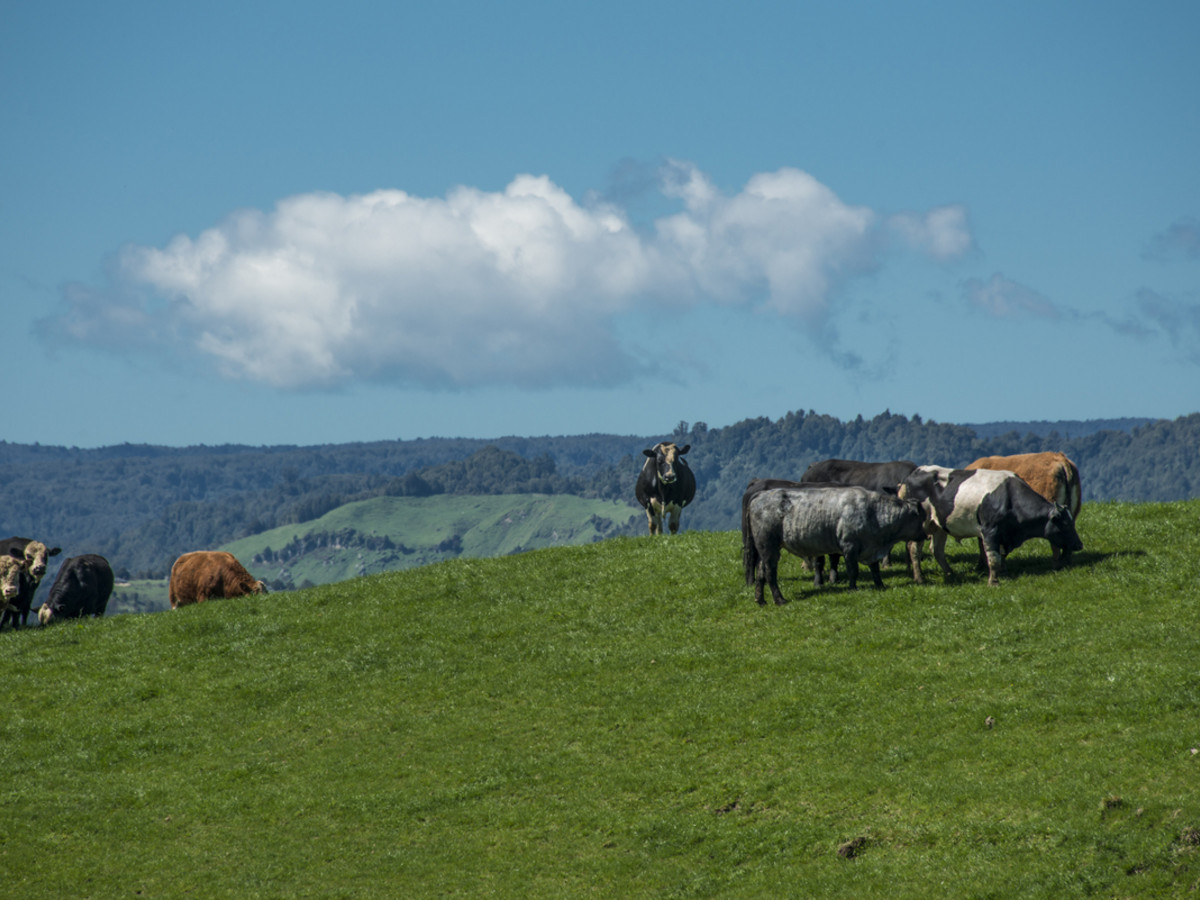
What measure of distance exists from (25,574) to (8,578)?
3.08 ft

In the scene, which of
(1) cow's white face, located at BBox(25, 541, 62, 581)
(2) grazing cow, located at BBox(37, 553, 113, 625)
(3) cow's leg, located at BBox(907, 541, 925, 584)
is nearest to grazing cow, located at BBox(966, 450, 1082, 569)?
(3) cow's leg, located at BBox(907, 541, 925, 584)

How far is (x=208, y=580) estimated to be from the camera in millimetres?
38812

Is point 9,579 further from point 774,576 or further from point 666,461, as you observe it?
point 774,576

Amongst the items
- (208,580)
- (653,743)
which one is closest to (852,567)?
(653,743)

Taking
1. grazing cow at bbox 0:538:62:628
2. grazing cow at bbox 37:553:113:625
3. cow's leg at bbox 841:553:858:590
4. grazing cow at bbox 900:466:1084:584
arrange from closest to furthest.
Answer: grazing cow at bbox 900:466:1084:584 < cow's leg at bbox 841:553:858:590 < grazing cow at bbox 0:538:62:628 < grazing cow at bbox 37:553:113:625

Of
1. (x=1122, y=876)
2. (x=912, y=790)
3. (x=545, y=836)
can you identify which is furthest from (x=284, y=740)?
(x=1122, y=876)

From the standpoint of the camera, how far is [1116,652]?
21.0m

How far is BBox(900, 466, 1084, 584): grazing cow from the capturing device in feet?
83.8

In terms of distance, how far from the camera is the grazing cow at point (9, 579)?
35.2 meters

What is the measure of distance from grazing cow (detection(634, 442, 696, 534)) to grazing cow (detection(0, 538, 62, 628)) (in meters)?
20.2

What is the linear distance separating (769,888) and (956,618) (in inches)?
394

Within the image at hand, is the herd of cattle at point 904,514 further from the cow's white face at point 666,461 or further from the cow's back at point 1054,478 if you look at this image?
the cow's white face at point 666,461

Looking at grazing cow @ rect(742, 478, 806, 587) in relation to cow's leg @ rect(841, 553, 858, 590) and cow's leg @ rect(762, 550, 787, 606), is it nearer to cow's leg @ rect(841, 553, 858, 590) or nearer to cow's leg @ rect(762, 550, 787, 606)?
cow's leg @ rect(762, 550, 787, 606)

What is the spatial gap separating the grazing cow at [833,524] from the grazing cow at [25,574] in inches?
885
